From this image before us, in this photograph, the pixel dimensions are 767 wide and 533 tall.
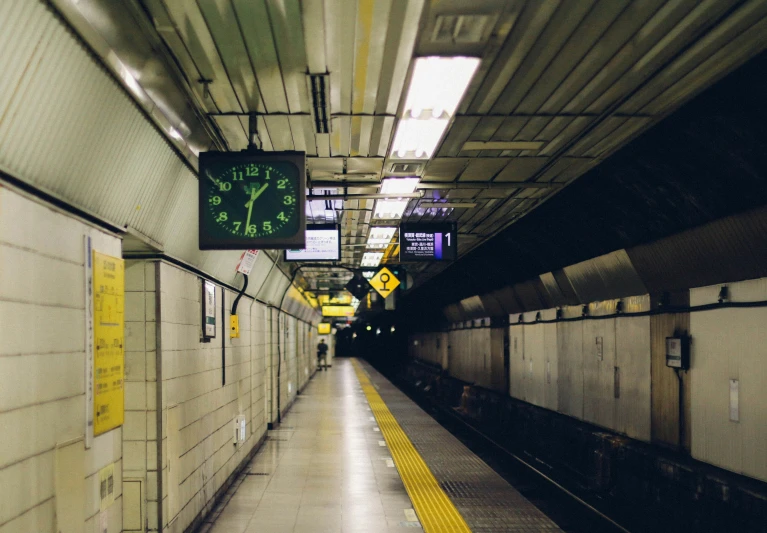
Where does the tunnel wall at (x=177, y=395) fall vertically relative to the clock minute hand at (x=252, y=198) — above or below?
below

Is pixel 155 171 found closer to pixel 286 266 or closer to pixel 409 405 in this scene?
pixel 286 266

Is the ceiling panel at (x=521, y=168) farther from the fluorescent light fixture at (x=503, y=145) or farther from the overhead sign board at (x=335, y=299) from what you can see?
the overhead sign board at (x=335, y=299)

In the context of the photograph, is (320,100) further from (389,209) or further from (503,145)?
(389,209)

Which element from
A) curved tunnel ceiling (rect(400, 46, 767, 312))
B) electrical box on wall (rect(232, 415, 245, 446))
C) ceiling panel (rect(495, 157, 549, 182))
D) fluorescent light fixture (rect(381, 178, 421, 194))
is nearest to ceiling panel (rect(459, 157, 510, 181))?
ceiling panel (rect(495, 157, 549, 182))

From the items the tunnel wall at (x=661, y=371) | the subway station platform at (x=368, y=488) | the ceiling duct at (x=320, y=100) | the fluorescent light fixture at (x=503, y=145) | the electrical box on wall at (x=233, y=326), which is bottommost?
the subway station platform at (x=368, y=488)

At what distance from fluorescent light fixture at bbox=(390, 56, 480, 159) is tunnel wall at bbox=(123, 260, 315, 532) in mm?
2421

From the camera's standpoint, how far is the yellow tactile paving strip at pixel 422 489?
6.60 m

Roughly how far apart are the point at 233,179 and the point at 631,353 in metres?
6.45

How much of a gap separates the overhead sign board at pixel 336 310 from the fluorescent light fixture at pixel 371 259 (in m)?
A: 13.9

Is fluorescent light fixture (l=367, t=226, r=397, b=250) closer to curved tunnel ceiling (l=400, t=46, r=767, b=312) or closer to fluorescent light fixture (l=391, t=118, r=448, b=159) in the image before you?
curved tunnel ceiling (l=400, t=46, r=767, b=312)

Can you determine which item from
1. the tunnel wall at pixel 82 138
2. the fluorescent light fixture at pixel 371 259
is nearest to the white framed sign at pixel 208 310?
the tunnel wall at pixel 82 138

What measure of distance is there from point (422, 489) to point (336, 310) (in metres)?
23.5

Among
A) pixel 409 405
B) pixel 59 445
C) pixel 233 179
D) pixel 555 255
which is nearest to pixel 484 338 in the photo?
pixel 409 405

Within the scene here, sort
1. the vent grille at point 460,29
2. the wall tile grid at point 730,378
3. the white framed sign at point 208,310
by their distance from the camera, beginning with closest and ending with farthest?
the vent grille at point 460,29 → the wall tile grid at point 730,378 → the white framed sign at point 208,310
